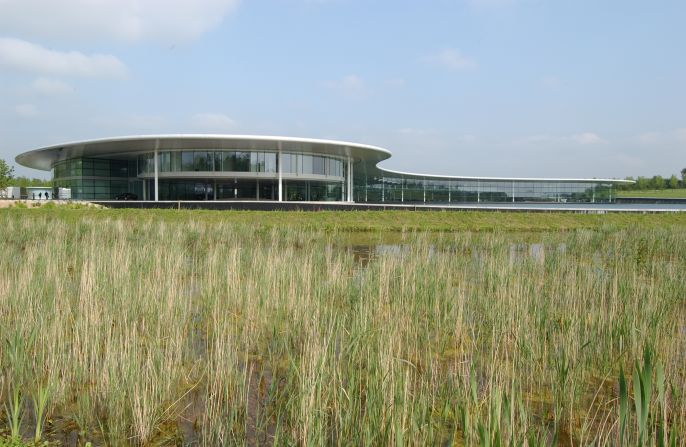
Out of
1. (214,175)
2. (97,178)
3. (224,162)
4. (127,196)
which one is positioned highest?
(224,162)

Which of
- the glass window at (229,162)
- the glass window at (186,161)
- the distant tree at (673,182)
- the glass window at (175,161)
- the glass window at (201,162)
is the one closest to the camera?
the glass window at (229,162)

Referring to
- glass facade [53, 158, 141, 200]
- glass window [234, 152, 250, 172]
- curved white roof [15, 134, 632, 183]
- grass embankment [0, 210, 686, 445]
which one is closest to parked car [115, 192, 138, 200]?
glass facade [53, 158, 141, 200]

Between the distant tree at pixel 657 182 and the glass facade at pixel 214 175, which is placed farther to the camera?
the distant tree at pixel 657 182

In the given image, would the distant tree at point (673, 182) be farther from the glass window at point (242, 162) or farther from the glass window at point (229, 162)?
the glass window at point (229, 162)

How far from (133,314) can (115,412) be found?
2.01m

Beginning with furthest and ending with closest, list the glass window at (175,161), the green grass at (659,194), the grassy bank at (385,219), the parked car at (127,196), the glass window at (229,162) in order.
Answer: the green grass at (659,194), the parked car at (127,196), the glass window at (175,161), the glass window at (229,162), the grassy bank at (385,219)

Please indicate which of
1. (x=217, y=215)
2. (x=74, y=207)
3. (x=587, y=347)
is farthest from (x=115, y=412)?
(x=74, y=207)

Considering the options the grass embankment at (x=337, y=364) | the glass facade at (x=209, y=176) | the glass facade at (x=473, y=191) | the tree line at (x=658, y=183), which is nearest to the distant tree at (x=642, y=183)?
the tree line at (x=658, y=183)

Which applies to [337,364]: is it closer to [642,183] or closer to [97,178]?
[97,178]

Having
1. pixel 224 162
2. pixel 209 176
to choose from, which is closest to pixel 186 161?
pixel 209 176

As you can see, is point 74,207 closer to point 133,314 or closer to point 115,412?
point 133,314

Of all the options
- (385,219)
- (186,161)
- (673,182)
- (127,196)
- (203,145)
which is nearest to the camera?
(385,219)

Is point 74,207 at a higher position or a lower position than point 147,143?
lower

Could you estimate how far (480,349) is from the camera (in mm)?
4750
